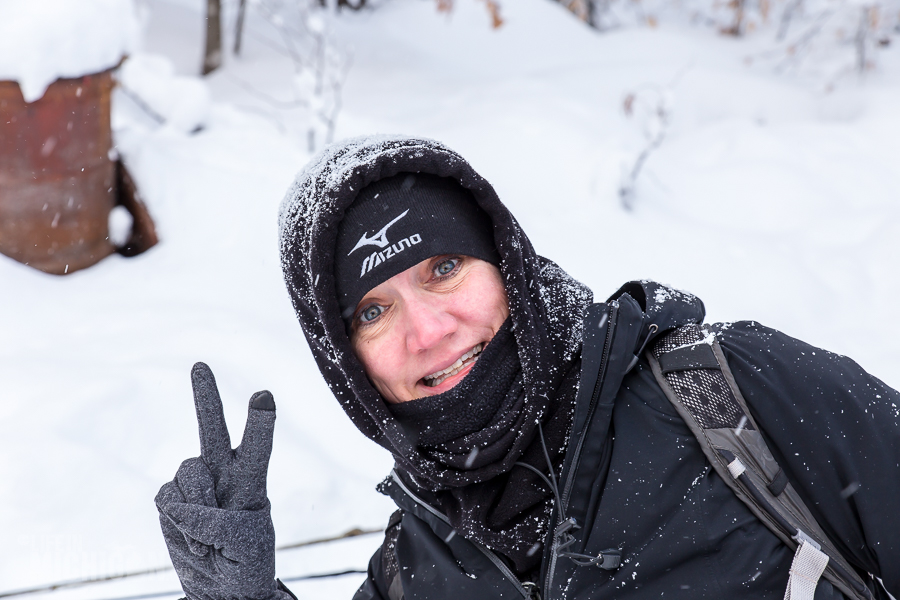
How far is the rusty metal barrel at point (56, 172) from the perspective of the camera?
3.68 metres

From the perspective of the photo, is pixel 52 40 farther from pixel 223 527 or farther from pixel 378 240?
pixel 223 527

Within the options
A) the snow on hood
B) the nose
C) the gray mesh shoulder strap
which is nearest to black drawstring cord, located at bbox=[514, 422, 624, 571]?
the gray mesh shoulder strap

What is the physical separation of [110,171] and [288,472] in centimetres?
228

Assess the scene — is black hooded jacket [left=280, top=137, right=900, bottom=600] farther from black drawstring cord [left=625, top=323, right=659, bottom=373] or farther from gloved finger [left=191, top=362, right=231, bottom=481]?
gloved finger [left=191, top=362, right=231, bottom=481]

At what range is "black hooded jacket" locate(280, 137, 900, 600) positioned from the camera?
1.32m

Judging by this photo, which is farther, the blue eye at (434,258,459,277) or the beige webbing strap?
the blue eye at (434,258,459,277)

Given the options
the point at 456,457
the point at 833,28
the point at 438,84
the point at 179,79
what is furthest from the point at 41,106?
the point at 833,28

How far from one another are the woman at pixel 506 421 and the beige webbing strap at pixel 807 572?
0.03m

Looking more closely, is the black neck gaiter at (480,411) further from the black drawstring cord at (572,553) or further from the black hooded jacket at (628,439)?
the black drawstring cord at (572,553)

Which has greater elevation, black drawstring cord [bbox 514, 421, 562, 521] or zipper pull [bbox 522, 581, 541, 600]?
black drawstring cord [bbox 514, 421, 562, 521]

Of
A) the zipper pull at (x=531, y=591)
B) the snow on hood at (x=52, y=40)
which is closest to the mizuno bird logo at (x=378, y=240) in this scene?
the zipper pull at (x=531, y=591)

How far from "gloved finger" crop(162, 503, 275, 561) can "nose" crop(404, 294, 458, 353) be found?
1.60ft

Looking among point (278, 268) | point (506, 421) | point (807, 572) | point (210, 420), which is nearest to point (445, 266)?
point (506, 421)

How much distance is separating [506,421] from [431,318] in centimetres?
26
